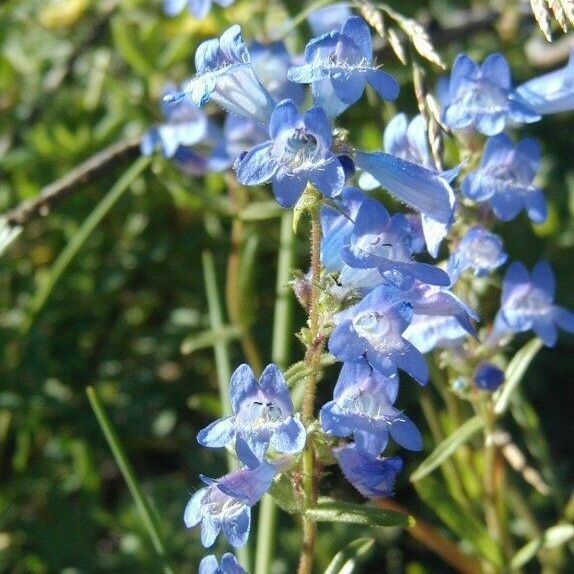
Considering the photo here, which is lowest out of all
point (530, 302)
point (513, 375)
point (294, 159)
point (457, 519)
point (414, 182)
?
point (457, 519)

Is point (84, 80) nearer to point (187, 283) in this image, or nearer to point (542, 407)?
point (187, 283)

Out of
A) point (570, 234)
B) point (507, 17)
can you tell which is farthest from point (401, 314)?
point (507, 17)

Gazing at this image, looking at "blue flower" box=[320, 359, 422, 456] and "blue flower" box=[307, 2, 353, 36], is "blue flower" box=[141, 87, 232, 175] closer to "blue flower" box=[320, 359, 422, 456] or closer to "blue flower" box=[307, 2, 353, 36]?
"blue flower" box=[307, 2, 353, 36]

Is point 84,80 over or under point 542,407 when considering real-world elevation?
over

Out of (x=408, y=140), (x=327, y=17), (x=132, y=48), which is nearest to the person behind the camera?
(x=408, y=140)

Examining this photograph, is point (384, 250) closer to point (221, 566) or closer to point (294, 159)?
point (294, 159)

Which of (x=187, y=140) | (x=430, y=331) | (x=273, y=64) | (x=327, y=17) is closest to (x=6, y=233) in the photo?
(x=187, y=140)
